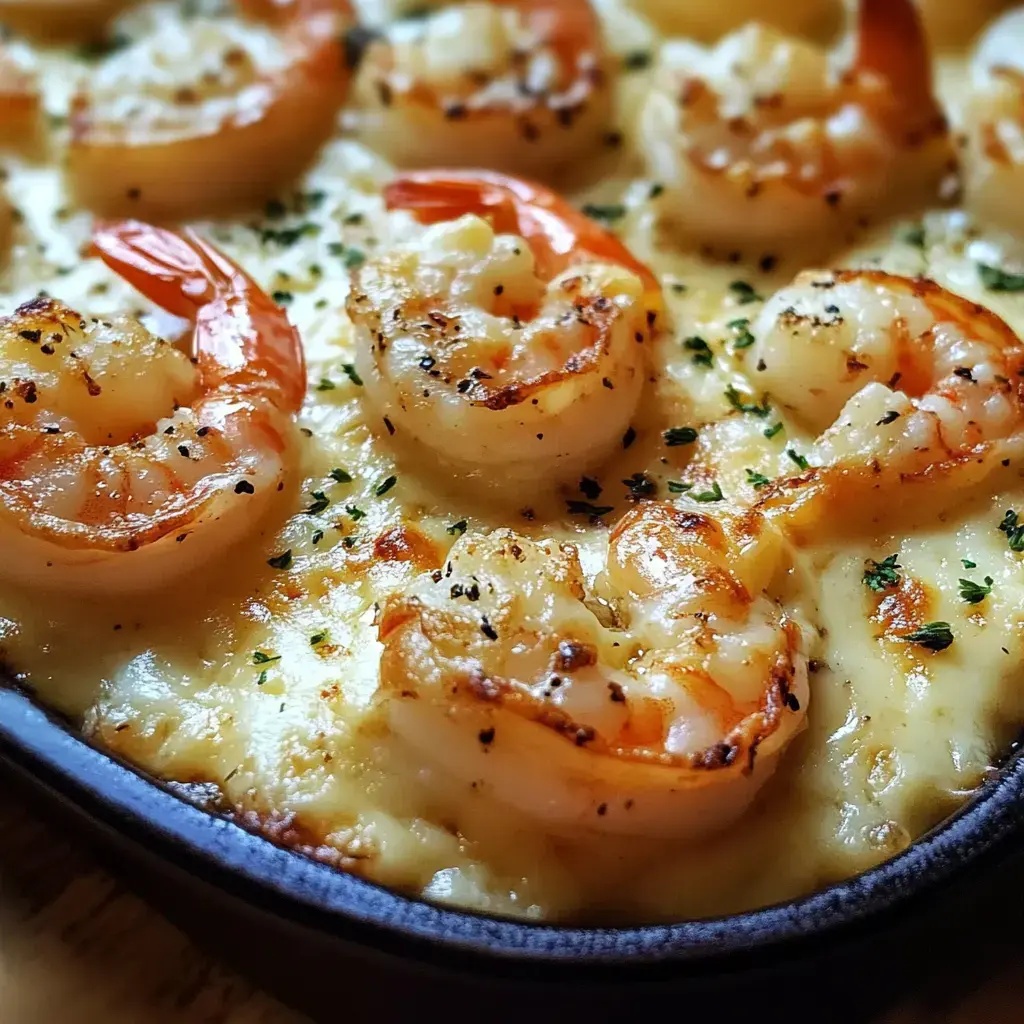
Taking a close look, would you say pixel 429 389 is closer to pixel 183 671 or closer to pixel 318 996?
pixel 183 671

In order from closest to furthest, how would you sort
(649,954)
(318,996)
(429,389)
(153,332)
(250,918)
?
(649,954), (250,918), (318,996), (429,389), (153,332)

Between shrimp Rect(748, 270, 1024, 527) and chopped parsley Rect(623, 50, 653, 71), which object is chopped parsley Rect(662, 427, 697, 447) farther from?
chopped parsley Rect(623, 50, 653, 71)

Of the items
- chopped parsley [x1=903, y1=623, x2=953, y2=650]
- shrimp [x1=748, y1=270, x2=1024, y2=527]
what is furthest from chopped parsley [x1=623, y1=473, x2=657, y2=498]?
chopped parsley [x1=903, y1=623, x2=953, y2=650]

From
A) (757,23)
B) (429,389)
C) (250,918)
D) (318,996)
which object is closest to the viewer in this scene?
(250,918)

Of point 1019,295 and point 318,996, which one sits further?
point 1019,295

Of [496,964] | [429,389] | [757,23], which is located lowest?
[496,964]

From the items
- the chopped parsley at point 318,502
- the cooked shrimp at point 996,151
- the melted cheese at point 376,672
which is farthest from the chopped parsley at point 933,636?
the cooked shrimp at point 996,151

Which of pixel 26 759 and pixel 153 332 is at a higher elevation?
pixel 153 332

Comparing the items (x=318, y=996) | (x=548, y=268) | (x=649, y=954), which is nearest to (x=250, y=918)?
(x=318, y=996)
